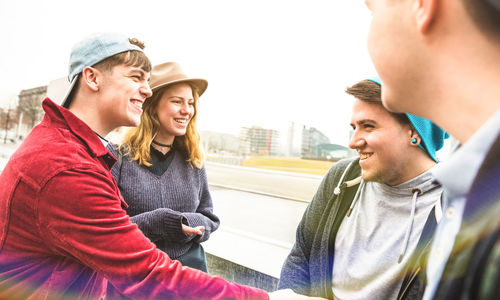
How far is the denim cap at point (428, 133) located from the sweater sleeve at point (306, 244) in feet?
1.22

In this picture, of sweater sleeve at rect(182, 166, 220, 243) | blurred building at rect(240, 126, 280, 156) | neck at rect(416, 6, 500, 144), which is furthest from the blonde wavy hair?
blurred building at rect(240, 126, 280, 156)

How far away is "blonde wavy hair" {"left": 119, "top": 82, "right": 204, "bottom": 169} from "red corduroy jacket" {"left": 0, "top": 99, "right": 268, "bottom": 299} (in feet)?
2.17

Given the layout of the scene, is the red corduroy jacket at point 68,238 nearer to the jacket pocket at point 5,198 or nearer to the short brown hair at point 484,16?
the jacket pocket at point 5,198

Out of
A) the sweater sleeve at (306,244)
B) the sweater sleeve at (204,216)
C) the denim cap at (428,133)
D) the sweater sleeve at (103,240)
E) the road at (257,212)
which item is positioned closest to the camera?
the sweater sleeve at (103,240)

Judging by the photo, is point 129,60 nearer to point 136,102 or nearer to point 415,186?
point 136,102

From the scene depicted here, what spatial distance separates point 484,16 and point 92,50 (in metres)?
1.21

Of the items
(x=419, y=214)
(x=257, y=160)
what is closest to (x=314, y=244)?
(x=419, y=214)

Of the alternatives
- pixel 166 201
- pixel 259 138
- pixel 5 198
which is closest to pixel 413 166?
pixel 166 201

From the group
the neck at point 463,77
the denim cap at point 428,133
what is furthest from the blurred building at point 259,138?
the neck at point 463,77

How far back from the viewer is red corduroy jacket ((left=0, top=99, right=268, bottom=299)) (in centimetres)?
74

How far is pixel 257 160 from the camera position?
4594 mm

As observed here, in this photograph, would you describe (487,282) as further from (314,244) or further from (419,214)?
(314,244)

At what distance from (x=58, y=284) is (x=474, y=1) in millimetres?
1109

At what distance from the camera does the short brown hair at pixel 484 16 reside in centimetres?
37
